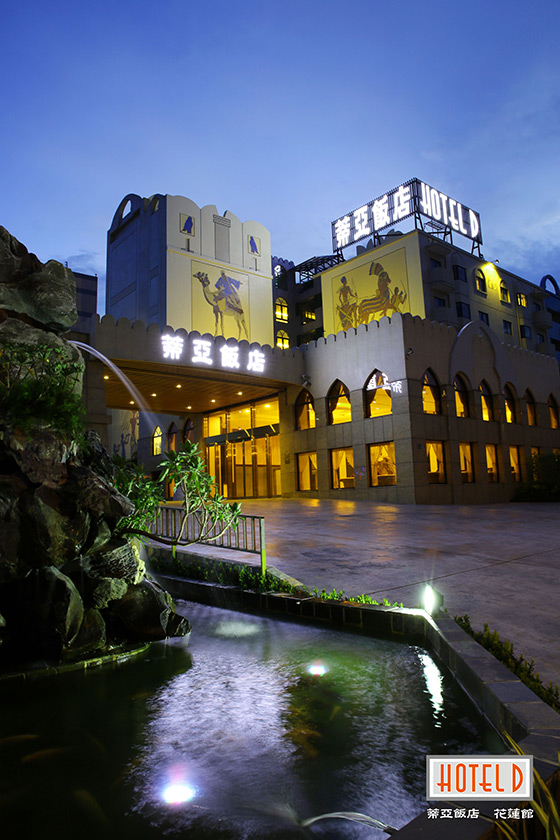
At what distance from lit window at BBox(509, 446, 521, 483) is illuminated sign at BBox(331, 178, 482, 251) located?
60.6 feet

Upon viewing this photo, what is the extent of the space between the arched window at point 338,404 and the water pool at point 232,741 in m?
21.3

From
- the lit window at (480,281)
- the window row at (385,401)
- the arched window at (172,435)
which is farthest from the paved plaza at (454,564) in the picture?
the lit window at (480,281)

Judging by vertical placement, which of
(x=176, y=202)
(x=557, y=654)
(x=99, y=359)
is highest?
(x=176, y=202)

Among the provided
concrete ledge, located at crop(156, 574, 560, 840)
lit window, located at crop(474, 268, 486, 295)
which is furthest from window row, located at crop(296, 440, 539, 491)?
concrete ledge, located at crop(156, 574, 560, 840)

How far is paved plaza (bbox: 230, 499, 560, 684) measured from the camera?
18.3 feet

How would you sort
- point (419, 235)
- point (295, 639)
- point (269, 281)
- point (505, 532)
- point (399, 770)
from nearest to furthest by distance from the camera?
point (399, 770)
point (295, 639)
point (505, 532)
point (419, 235)
point (269, 281)

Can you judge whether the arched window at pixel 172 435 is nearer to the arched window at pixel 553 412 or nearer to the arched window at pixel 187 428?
the arched window at pixel 187 428

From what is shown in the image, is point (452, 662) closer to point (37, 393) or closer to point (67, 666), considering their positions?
point (67, 666)

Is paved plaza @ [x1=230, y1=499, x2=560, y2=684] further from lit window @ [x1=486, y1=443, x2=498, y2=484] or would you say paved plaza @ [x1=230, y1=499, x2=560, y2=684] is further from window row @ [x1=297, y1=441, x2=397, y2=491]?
lit window @ [x1=486, y1=443, x2=498, y2=484]

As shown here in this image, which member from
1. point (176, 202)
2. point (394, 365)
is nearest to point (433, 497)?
point (394, 365)

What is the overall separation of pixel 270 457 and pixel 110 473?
23.1 metres

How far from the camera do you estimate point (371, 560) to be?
9.20 metres

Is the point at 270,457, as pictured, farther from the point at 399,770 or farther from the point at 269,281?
the point at 399,770

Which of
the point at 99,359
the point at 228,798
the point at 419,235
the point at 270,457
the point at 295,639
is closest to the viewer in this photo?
the point at 228,798
